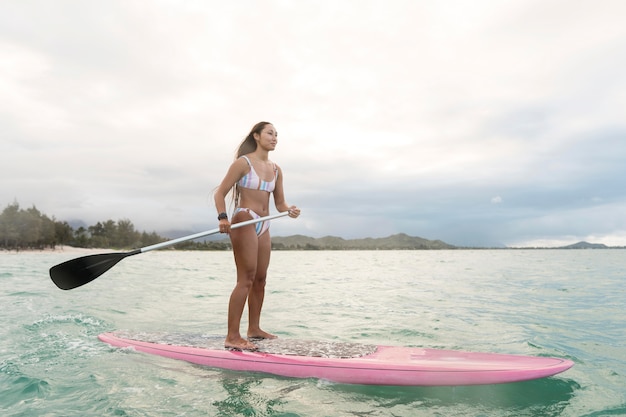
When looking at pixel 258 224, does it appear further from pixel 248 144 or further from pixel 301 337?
pixel 301 337

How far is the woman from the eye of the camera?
17.7 ft

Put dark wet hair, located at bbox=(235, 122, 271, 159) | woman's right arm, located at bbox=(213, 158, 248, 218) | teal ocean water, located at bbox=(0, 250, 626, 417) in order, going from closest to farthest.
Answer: teal ocean water, located at bbox=(0, 250, 626, 417) → woman's right arm, located at bbox=(213, 158, 248, 218) → dark wet hair, located at bbox=(235, 122, 271, 159)

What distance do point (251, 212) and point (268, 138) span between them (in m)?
0.97

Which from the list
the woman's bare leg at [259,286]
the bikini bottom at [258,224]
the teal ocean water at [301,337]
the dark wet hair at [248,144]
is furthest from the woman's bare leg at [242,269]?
the dark wet hair at [248,144]

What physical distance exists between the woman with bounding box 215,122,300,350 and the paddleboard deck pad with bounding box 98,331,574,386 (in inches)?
11.5

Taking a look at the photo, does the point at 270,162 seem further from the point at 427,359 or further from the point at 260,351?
the point at 427,359

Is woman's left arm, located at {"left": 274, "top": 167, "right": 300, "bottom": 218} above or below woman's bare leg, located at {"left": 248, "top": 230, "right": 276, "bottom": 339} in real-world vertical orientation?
above

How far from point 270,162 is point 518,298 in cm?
1098

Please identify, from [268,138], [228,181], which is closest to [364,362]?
[228,181]

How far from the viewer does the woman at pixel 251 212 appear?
17.7 ft

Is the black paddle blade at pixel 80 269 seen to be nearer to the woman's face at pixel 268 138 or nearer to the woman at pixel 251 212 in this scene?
the woman at pixel 251 212

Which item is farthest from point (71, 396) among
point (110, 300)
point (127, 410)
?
point (110, 300)

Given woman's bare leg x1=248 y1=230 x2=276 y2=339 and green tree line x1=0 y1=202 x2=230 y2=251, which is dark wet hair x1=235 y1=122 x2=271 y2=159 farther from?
green tree line x1=0 y1=202 x2=230 y2=251

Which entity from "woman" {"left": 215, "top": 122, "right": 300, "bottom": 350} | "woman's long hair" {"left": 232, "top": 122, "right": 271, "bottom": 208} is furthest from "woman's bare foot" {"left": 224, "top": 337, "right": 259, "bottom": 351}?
"woman's long hair" {"left": 232, "top": 122, "right": 271, "bottom": 208}
